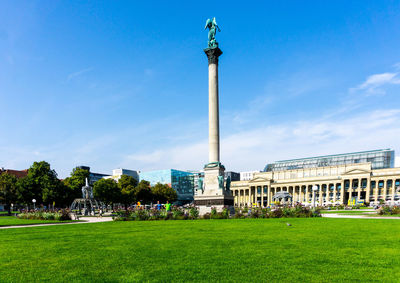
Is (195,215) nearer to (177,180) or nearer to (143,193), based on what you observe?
(143,193)

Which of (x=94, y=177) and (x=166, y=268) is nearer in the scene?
(x=166, y=268)

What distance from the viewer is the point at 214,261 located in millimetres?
9461

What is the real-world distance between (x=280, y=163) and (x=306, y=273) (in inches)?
6290

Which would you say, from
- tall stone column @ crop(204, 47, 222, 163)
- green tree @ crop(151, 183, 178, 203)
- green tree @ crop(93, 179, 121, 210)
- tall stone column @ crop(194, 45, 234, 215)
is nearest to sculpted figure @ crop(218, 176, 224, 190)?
tall stone column @ crop(194, 45, 234, 215)

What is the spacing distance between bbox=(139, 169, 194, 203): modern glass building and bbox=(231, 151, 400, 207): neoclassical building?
2876cm

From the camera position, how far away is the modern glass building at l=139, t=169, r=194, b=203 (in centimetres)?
16771

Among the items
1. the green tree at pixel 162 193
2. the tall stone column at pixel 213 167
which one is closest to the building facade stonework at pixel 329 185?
the green tree at pixel 162 193

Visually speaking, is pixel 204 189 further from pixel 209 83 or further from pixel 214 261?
pixel 214 261

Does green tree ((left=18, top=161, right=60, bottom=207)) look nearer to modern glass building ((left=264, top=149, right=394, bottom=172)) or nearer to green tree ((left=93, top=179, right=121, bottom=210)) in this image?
green tree ((left=93, top=179, right=121, bottom=210))

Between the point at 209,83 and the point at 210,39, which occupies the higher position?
the point at 210,39

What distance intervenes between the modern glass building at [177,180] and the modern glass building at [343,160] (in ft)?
162

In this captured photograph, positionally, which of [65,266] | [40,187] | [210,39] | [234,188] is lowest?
[234,188]

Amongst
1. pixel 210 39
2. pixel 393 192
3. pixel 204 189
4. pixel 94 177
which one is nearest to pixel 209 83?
pixel 210 39

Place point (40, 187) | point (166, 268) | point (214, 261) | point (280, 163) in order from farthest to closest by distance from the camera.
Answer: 1. point (280, 163)
2. point (40, 187)
3. point (214, 261)
4. point (166, 268)
